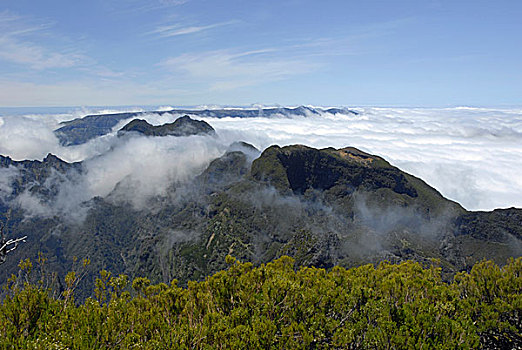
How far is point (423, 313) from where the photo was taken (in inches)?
842

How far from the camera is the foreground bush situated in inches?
703

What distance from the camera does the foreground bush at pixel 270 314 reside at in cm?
1786

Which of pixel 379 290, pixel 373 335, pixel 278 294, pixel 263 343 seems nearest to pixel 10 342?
pixel 263 343

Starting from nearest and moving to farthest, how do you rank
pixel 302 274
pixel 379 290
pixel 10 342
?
pixel 10 342, pixel 379 290, pixel 302 274

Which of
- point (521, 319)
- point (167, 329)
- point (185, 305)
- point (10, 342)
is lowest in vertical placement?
point (521, 319)

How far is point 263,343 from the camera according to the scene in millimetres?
18516

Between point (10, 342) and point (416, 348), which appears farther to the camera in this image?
point (416, 348)

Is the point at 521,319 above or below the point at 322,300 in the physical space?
below

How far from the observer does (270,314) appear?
23000 millimetres

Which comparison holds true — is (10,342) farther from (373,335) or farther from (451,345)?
(451,345)

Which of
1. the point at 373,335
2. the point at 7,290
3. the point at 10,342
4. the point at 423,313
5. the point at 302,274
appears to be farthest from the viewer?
the point at 302,274

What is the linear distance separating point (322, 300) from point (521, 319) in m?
16.5

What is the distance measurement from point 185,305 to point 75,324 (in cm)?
924

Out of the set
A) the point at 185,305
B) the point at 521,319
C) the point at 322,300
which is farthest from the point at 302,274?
the point at 521,319
